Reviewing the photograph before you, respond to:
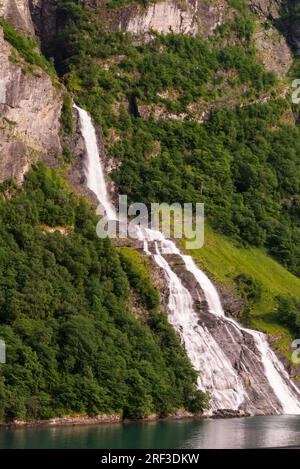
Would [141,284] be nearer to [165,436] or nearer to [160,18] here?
[165,436]

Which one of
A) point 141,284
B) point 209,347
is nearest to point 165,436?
point 209,347

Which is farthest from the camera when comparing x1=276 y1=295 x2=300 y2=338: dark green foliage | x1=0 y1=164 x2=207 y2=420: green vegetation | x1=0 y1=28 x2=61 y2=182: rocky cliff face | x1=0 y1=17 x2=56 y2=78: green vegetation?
x1=0 y1=17 x2=56 y2=78: green vegetation

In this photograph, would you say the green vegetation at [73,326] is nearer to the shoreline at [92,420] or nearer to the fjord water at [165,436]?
the shoreline at [92,420]

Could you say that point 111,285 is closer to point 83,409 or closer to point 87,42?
point 83,409

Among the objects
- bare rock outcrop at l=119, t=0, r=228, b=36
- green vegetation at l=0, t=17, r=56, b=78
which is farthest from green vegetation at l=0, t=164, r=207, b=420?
bare rock outcrop at l=119, t=0, r=228, b=36

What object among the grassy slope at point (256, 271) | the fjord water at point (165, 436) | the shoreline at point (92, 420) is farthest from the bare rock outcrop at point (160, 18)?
the fjord water at point (165, 436)

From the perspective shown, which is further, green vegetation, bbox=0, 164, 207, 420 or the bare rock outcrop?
the bare rock outcrop

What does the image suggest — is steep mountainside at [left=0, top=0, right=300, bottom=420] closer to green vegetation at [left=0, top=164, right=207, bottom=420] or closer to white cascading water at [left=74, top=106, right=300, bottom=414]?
green vegetation at [left=0, top=164, right=207, bottom=420]
